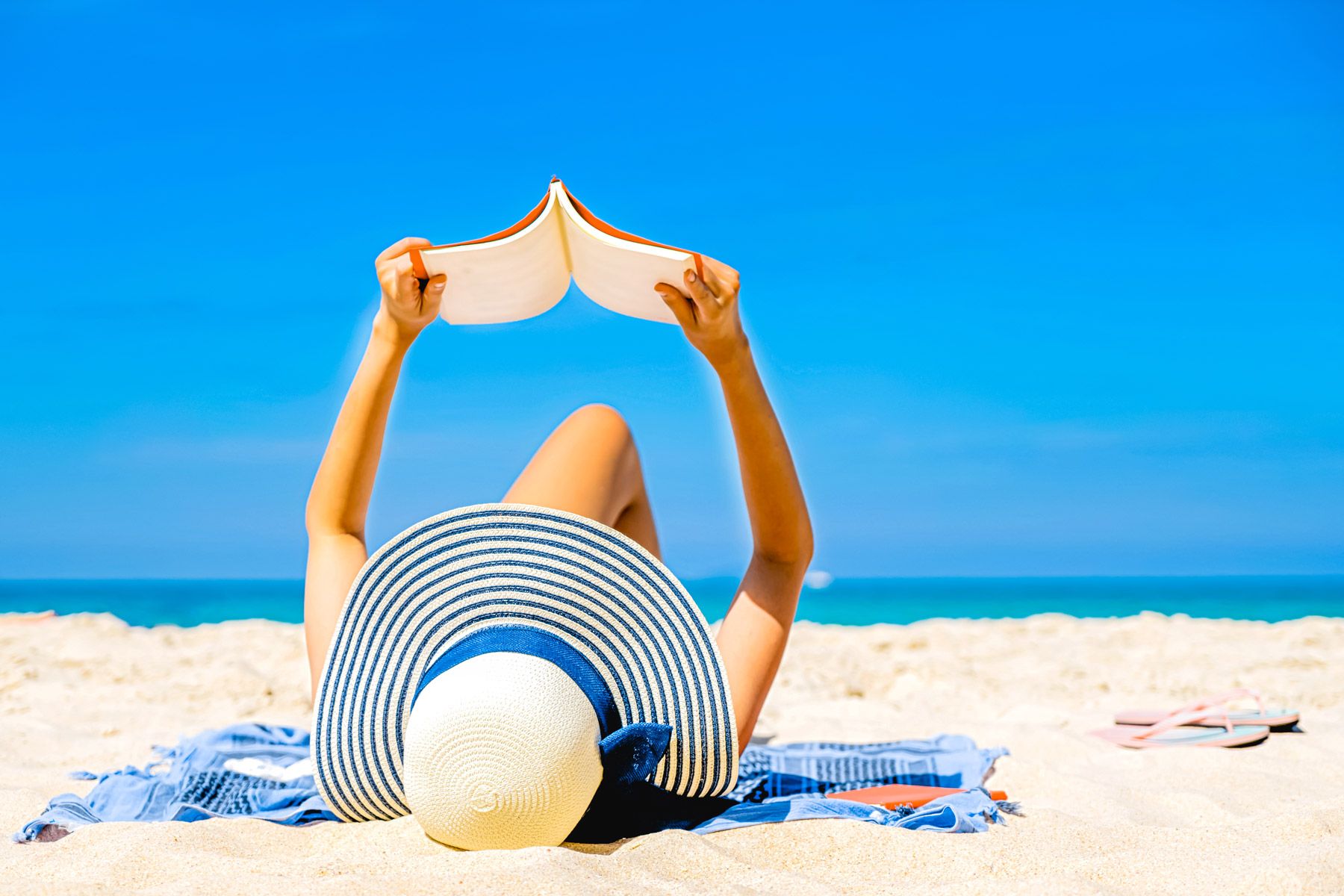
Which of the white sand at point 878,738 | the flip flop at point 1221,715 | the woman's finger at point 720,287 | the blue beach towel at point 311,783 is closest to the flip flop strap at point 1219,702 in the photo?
the flip flop at point 1221,715

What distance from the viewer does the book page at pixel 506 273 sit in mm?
2484

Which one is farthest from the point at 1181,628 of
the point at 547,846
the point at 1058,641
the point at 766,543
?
the point at 547,846

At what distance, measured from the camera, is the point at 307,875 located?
1.90 metres

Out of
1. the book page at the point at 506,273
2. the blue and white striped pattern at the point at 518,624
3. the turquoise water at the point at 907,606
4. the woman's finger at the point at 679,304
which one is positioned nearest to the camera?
the blue and white striped pattern at the point at 518,624

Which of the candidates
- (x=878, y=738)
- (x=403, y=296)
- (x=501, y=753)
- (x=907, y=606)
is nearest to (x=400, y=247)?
(x=403, y=296)

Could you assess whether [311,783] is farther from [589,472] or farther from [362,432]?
[589,472]

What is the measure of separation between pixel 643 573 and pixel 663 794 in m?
0.53

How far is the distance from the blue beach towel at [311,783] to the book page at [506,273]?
1.34 m

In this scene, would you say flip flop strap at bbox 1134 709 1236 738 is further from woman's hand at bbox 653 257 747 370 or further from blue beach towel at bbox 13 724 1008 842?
woman's hand at bbox 653 257 747 370

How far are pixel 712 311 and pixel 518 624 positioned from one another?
2.58 feet

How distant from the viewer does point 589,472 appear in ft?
8.38

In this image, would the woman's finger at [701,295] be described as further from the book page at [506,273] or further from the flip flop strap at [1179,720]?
the flip flop strap at [1179,720]

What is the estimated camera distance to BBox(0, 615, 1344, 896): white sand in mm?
1951

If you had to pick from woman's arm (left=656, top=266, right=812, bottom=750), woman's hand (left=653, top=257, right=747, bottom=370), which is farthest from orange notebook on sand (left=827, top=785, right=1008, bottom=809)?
woman's hand (left=653, top=257, right=747, bottom=370)
